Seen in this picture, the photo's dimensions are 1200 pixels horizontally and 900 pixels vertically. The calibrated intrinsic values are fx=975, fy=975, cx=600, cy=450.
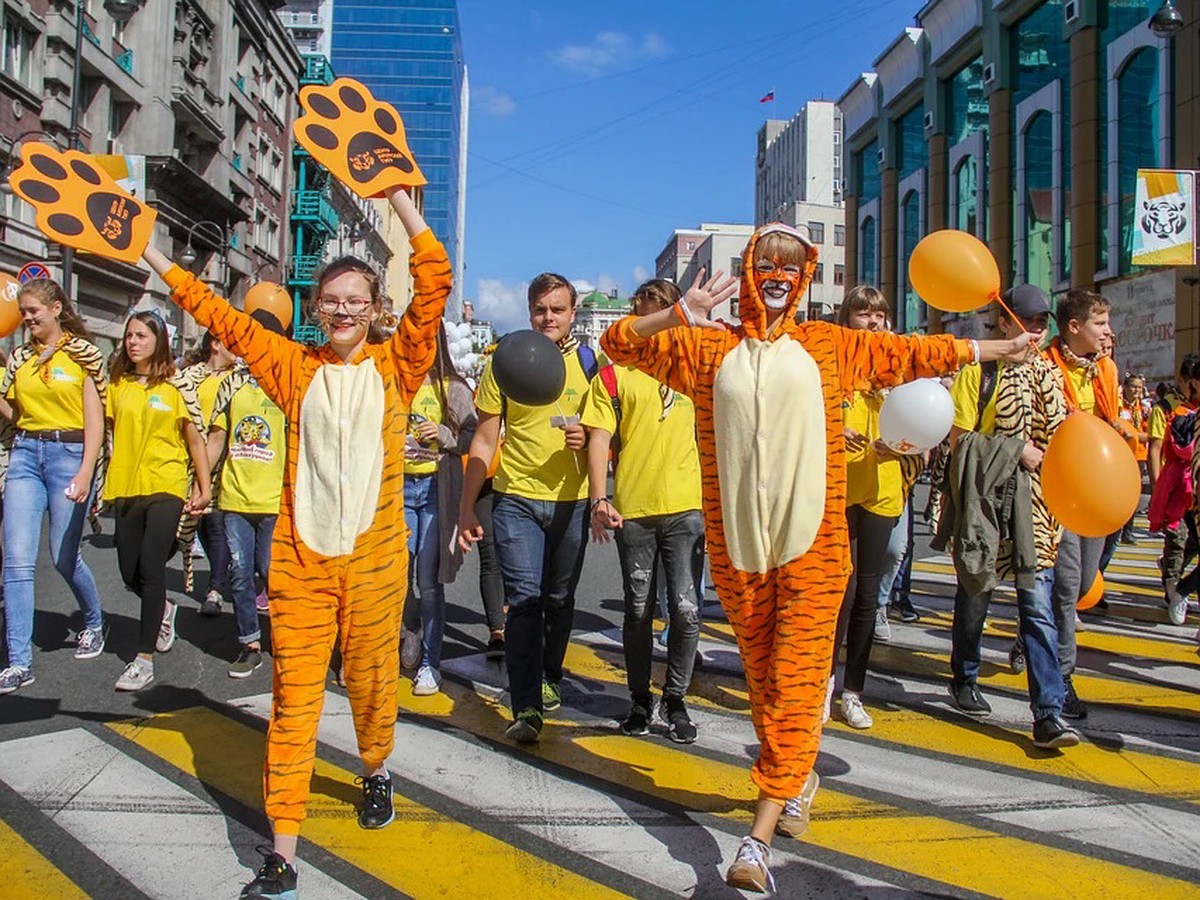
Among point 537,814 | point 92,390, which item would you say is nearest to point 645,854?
point 537,814

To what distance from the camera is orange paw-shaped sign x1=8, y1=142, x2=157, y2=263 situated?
348cm

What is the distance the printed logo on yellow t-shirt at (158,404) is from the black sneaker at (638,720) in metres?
3.19

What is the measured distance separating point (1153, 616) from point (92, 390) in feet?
25.1

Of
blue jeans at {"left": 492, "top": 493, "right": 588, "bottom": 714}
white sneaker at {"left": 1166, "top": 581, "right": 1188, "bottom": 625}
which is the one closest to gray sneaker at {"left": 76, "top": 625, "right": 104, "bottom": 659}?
blue jeans at {"left": 492, "top": 493, "right": 588, "bottom": 714}

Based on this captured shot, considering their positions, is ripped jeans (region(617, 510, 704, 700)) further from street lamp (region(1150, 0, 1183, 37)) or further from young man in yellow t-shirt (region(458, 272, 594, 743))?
street lamp (region(1150, 0, 1183, 37))

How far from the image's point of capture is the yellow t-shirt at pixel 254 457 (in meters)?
5.82

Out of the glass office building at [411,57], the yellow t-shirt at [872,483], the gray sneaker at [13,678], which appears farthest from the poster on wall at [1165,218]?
the glass office building at [411,57]

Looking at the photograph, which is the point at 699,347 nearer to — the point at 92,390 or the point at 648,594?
the point at 648,594

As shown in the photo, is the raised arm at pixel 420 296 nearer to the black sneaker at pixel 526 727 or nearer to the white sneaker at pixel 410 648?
the black sneaker at pixel 526 727

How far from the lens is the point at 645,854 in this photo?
3.29 meters

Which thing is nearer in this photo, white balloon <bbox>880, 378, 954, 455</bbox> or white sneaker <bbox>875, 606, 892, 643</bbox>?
white balloon <bbox>880, 378, 954, 455</bbox>

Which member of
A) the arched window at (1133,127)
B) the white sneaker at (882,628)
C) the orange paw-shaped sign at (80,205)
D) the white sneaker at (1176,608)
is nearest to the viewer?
the orange paw-shaped sign at (80,205)

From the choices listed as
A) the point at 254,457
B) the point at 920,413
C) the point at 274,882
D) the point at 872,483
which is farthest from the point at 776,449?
the point at 254,457

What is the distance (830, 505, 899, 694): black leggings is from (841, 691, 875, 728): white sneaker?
0.16 metres
